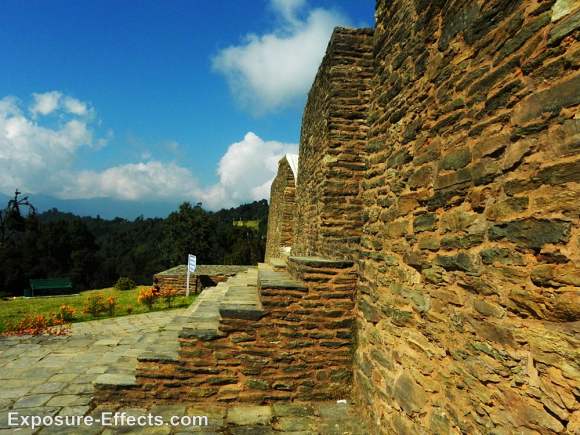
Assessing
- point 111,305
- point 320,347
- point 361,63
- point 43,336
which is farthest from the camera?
point 111,305

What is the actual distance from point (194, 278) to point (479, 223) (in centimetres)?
1551

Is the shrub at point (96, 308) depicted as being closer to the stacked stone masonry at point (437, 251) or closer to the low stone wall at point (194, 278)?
the low stone wall at point (194, 278)

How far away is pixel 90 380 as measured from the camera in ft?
17.2

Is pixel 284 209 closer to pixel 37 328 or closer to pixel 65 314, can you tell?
pixel 65 314

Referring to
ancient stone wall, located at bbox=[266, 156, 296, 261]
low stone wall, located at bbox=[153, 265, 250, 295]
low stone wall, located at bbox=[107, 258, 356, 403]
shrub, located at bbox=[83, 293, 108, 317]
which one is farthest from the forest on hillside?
low stone wall, located at bbox=[107, 258, 356, 403]

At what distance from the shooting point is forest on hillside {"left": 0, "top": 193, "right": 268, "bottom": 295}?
124 feet

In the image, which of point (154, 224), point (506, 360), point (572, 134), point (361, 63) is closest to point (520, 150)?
point (572, 134)

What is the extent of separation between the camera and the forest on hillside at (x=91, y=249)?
37875mm

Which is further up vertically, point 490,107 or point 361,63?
point 361,63

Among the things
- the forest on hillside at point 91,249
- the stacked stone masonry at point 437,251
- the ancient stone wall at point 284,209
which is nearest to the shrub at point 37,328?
the stacked stone masonry at point 437,251

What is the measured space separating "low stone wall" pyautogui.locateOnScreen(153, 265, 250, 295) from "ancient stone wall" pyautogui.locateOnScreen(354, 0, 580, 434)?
1323 cm

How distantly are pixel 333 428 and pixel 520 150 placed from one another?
335 centimetres

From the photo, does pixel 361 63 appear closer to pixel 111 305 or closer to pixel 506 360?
pixel 506 360

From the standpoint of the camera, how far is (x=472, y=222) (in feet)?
8.05
